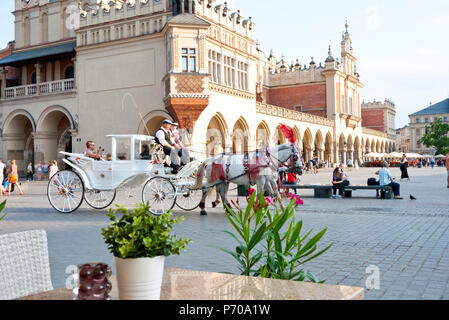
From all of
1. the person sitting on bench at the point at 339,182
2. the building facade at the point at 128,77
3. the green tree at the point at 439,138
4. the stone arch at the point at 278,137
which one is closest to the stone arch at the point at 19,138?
the building facade at the point at 128,77

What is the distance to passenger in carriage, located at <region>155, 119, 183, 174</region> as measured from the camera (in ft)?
34.6

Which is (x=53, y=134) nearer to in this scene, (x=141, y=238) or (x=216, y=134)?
(x=216, y=134)

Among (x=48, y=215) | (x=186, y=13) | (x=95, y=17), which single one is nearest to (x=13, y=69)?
(x=95, y=17)

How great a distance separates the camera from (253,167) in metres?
10.2

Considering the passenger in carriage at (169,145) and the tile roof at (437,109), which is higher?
the tile roof at (437,109)

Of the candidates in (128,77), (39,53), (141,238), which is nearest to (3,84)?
(39,53)

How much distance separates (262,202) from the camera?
3828mm

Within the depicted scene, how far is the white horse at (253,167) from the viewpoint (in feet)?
33.5

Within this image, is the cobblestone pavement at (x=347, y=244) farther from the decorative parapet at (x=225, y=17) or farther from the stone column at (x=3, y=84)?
the stone column at (x=3, y=84)

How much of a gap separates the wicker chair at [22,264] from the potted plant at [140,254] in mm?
813
